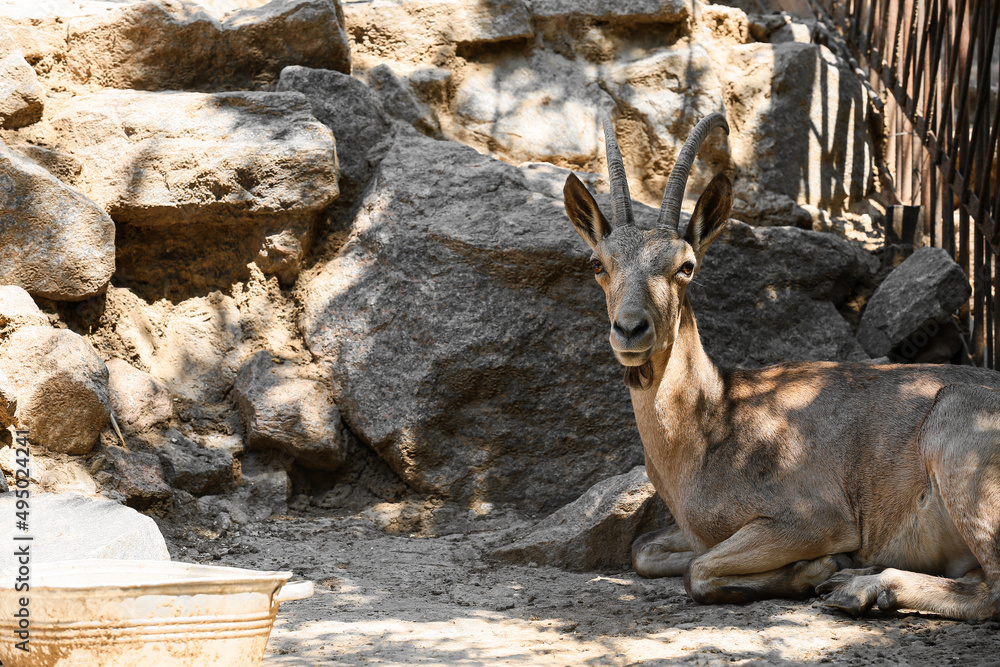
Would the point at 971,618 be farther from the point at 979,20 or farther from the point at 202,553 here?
the point at 979,20

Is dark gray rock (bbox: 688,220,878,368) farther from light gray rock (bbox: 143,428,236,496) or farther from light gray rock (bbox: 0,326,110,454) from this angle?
light gray rock (bbox: 0,326,110,454)

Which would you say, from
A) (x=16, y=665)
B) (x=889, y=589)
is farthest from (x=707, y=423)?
(x=16, y=665)

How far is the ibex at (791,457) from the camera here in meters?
4.25

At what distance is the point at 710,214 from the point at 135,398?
3.79m

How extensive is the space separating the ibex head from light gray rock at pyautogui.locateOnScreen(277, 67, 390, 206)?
8.23 feet

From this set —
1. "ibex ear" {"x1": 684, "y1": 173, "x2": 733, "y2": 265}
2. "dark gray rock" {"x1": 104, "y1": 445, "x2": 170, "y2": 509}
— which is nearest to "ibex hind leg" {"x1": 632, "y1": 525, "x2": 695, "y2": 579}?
"ibex ear" {"x1": 684, "y1": 173, "x2": 733, "y2": 265}

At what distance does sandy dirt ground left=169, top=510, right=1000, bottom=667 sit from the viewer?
3.65 meters

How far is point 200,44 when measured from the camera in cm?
739

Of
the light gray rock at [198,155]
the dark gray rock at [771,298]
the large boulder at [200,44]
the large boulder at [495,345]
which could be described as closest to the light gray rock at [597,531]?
the large boulder at [495,345]

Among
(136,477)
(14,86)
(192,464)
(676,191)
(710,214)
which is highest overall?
(14,86)

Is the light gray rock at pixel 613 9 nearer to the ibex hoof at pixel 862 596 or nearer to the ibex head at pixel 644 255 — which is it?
the ibex head at pixel 644 255

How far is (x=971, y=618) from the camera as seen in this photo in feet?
13.3

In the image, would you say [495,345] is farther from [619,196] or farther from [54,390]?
[54,390]

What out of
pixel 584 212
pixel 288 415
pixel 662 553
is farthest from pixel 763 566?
pixel 288 415
